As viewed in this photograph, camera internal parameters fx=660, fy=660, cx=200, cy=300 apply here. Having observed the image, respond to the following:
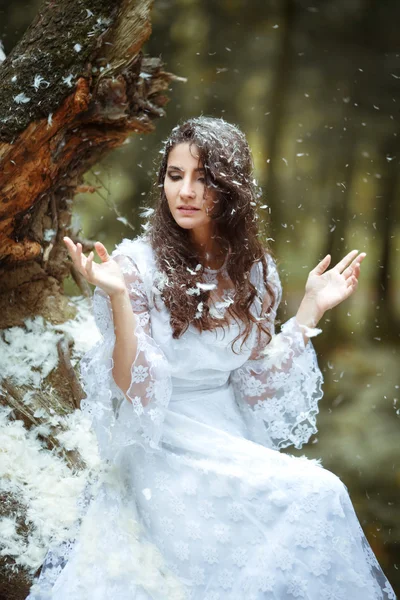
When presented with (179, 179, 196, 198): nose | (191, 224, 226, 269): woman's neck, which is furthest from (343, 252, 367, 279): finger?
(179, 179, 196, 198): nose

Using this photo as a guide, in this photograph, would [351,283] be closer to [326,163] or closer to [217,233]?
[217,233]

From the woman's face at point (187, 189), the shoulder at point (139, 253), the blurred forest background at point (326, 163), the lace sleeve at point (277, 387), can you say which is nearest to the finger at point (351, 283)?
the lace sleeve at point (277, 387)

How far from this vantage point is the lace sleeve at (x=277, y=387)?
76.4 inches

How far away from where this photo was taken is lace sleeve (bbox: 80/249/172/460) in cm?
161

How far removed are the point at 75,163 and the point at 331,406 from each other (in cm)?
307

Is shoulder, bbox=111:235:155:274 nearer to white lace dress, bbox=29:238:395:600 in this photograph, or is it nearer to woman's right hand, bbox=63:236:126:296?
white lace dress, bbox=29:238:395:600

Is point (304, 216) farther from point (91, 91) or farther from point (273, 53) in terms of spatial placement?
point (91, 91)

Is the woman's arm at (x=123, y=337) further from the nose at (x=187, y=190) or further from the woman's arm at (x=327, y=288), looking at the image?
the woman's arm at (x=327, y=288)

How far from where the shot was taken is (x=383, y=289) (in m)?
4.78

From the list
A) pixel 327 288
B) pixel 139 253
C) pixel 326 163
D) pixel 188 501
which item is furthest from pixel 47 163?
pixel 326 163

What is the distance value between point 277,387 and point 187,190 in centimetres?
65

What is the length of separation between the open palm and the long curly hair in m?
0.15

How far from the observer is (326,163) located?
4652 mm

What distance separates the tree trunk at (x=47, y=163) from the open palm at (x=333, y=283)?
0.91 meters
